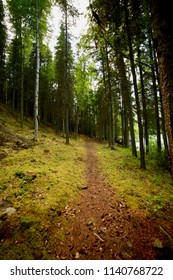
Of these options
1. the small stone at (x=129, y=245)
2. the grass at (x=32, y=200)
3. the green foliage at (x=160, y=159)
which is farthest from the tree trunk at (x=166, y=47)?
the green foliage at (x=160, y=159)

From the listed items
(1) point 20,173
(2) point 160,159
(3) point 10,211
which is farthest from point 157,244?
(2) point 160,159

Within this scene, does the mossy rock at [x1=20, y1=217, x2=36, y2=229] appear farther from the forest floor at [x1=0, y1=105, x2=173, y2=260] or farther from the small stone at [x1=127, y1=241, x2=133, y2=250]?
the small stone at [x1=127, y1=241, x2=133, y2=250]

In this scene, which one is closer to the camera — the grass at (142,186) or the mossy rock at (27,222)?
the mossy rock at (27,222)

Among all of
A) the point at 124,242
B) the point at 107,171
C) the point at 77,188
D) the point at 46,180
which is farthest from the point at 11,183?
the point at 107,171

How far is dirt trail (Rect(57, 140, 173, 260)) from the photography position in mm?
3248

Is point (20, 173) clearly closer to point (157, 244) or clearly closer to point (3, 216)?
point (3, 216)

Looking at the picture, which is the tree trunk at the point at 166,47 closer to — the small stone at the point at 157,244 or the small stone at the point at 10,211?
the small stone at the point at 157,244

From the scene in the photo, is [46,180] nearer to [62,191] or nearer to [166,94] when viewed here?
[62,191]

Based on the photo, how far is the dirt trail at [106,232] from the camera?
3.25 metres

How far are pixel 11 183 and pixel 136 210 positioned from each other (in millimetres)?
4450

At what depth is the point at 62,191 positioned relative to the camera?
213 inches

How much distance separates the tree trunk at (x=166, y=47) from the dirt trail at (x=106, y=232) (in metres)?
2.60

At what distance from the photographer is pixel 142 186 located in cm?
648

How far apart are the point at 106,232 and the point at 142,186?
3309 millimetres
